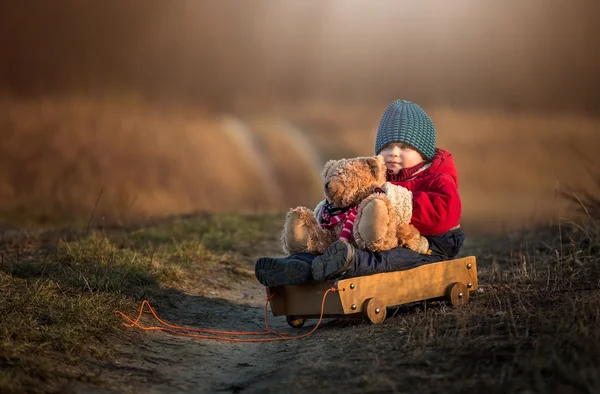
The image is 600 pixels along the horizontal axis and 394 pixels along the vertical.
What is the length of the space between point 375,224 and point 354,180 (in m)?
0.39

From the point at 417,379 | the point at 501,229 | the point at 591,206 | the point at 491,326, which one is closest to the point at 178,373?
the point at 417,379

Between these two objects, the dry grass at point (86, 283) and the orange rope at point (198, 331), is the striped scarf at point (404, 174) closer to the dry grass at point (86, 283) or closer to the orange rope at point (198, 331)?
the orange rope at point (198, 331)

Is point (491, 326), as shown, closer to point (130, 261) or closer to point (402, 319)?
point (402, 319)

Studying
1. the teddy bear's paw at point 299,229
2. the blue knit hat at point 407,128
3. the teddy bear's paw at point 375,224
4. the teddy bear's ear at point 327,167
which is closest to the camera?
the teddy bear's paw at point 375,224

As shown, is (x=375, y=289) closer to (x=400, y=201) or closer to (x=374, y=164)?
(x=400, y=201)

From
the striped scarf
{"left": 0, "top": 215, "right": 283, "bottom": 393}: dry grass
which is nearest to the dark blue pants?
the striped scarf

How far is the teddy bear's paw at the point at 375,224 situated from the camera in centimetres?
505

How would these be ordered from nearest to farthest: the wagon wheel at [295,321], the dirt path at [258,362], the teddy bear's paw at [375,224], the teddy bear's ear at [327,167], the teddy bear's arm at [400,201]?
the dirt path at [258,362] → the teddy bear's paw at [375,224] → the teddy bear's arm at [400,201] → the teddy bear's ear at [327,167] → the wagon wheel at [295,321]

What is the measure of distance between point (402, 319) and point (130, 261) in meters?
2.88

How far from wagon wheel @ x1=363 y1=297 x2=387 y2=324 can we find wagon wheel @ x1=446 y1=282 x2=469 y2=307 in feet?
1.96

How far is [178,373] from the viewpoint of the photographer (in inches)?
179

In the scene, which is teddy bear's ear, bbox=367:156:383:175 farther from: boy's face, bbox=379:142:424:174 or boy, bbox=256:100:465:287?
boy's face, bbox=379:142:424:174

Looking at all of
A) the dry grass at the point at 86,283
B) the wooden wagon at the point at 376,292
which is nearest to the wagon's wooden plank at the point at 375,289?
the wooden wagon at the point at 376,292

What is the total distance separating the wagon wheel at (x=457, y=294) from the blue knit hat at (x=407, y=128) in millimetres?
1021
